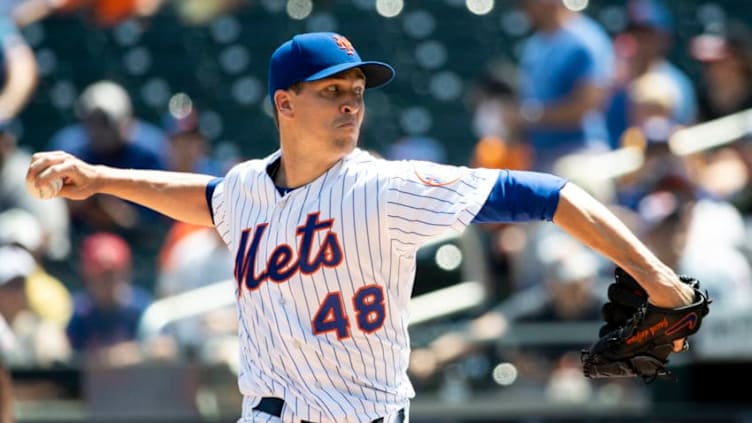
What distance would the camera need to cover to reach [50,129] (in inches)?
383

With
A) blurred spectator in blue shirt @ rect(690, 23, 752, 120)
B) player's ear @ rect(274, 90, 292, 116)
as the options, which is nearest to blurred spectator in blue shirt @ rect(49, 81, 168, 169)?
blurred spectator in blue shirt @ rect(690, 23, 752, 120)

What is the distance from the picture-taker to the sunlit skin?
3.51 metres

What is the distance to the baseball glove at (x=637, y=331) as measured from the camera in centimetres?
329

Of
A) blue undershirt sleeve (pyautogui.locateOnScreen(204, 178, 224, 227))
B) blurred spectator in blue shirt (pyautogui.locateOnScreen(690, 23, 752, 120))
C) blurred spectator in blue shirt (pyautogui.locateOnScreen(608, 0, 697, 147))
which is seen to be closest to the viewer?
blue undershirt sleeve (pyautogui.locateOnScreen(204, 178, 224, 227))

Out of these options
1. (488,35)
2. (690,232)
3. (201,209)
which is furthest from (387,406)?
(488,35)

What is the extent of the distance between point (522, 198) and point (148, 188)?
115 centimetres

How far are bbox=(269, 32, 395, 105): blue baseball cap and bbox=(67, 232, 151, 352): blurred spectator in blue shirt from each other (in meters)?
3.49

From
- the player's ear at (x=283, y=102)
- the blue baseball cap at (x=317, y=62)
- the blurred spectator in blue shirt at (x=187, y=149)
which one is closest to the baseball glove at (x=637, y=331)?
the blue baseball cap at (x=317, y=62)

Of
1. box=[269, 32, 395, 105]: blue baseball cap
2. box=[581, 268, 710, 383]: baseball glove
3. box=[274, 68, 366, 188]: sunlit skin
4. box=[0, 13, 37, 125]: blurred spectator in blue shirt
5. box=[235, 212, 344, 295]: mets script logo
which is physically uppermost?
box=[0, 13, 37, 125]: blurred spectator in blue shirt

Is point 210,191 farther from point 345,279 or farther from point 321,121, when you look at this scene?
point 345,279

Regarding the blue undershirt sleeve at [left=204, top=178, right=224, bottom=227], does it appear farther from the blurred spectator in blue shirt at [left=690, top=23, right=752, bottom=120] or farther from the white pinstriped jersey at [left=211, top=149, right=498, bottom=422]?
the blurred spectator in blue shirt at [left=690, top=23, right=752, bottom=120]

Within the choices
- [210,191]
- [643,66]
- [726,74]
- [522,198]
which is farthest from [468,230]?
[522,198]

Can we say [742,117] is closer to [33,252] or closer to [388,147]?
[388,147]

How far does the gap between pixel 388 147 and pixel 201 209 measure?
17.7ft
